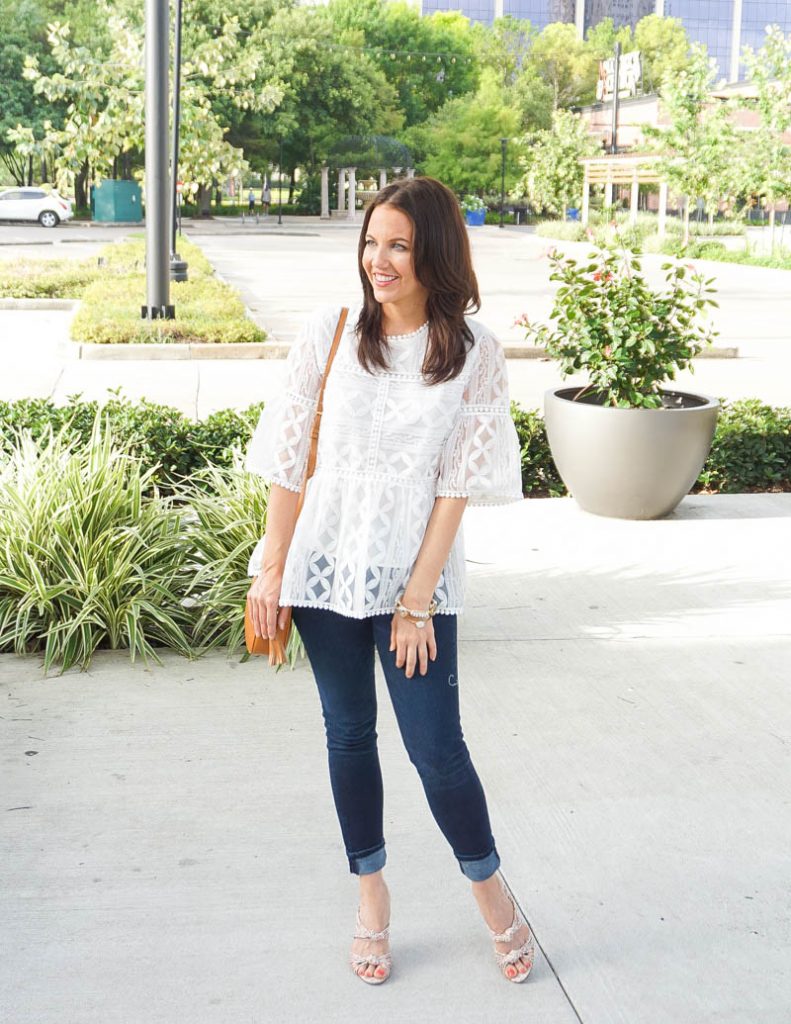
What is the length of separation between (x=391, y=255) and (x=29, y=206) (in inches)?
1927

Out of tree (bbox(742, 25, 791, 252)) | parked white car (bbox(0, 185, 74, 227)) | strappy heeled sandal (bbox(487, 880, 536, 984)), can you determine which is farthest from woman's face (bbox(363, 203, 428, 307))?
parked white car (bbox(0, 185, 74, 227))

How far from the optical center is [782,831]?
3590 mm

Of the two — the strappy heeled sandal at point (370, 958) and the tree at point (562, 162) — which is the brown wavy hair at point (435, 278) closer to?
the strappy heeled sandal at point (370, 958)

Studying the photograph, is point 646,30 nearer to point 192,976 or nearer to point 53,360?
point 53,360

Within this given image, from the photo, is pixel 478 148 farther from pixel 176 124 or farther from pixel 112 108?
pixel 112 108

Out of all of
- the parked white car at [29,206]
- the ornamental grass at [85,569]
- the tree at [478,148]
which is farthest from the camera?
the tree at [478,148]

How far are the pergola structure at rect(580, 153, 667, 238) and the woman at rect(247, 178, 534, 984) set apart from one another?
39738 millimetres

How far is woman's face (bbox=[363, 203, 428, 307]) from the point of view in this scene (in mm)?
2680

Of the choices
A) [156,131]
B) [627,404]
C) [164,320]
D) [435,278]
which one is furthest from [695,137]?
[435,278]

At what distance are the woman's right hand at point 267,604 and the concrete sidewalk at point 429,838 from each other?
77cm

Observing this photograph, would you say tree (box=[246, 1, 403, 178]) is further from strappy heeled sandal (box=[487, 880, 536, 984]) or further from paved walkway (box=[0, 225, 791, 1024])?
strappy heeled sandal (box=[487, 880, 536, 984])

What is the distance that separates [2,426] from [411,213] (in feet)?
17.0

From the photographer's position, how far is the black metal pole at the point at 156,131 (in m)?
13.3

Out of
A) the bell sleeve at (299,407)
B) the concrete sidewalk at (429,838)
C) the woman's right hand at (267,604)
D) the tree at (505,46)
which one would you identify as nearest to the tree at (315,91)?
the tree at (505,46)
